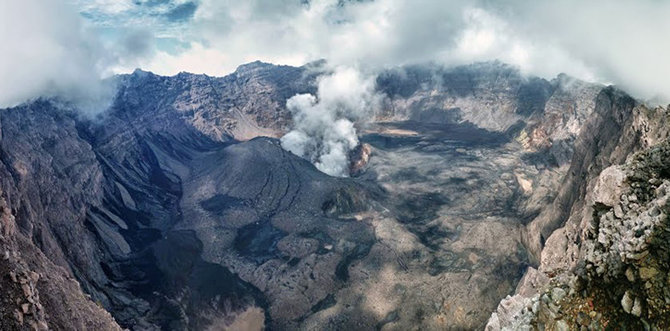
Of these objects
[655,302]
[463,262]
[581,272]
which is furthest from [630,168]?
[463,262]

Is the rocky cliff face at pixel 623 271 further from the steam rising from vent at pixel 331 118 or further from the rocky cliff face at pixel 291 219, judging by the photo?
the steam rising from vent at pixel 331 118

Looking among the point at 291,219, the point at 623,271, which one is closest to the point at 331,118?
the point at 291,219

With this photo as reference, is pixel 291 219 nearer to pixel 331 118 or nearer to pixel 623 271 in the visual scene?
pixel 623 271

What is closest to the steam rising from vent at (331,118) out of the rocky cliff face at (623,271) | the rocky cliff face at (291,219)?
the rocky cliff face at (291,219)

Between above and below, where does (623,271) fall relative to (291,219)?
above

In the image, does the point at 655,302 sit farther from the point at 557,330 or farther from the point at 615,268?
the point at 557,330

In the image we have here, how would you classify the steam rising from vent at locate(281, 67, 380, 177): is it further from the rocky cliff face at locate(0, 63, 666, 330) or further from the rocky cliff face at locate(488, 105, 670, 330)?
the rocky cliff face at locate(488, 105, 670, 330)

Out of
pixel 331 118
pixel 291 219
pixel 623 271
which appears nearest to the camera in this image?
pixel 623 271
